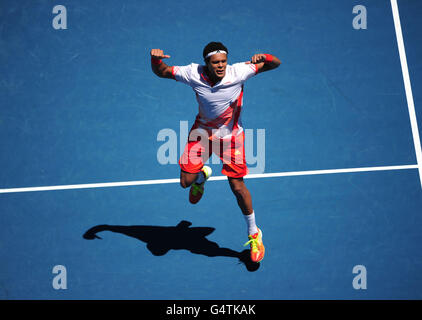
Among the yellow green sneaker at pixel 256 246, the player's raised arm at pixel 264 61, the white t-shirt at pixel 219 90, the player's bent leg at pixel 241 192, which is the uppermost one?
the player's raised arm at pixel 264 61

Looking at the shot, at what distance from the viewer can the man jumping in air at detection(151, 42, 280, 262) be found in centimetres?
515

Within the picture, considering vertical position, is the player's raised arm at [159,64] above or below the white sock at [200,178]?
above

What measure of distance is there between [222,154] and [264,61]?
1206mm

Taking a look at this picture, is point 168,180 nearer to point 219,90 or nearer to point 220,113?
point 220,113

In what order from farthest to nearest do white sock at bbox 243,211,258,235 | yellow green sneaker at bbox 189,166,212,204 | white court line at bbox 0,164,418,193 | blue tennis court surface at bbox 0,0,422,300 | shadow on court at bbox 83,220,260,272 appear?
white court line at bbox 0,164,418,193
yellow green sneaker at bbox 189,166,212,204
shadow on court at bbox 83,220,260,272
blue tennis court surface at bbox 0,0,422,300
white sock at bbox 243,211,258,235

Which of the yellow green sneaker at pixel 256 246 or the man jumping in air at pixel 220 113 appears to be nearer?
the man jumping in air at pixel 220 113

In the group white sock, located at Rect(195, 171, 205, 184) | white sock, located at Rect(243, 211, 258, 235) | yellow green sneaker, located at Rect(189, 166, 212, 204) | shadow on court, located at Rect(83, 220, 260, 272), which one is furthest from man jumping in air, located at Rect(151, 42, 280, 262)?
shadow on court, located at Rect(83, 220, 260, 272)

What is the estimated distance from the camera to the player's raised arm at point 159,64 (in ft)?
16.7

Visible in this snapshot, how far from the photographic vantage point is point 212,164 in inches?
273

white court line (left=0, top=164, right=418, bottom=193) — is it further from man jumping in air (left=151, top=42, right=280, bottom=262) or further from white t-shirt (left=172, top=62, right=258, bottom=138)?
white t-shirt (left=172, top=62, right=258, bottom=138)

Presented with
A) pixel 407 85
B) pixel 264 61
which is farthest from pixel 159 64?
pixel 407 85

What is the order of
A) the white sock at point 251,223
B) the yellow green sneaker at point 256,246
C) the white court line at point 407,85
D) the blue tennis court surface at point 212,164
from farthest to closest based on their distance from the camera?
the white court line at point 407,85
the blue tennis court surface at point 212,164
the yellow green sneaker at point 256,246
the white sock at point 251,223

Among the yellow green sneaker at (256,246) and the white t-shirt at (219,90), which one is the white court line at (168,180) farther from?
the white t-shirt at (219,90)

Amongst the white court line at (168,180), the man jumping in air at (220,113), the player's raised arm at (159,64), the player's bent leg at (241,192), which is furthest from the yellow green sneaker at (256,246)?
the player's raised arm at (159,64)
